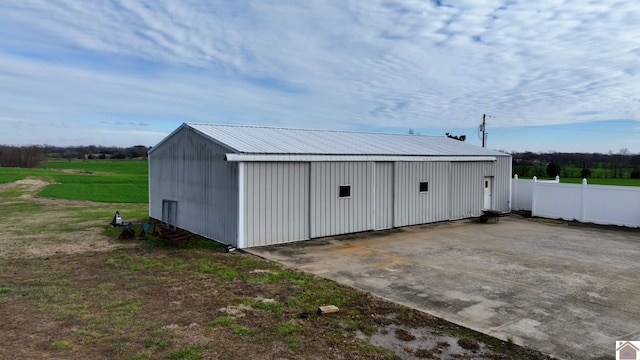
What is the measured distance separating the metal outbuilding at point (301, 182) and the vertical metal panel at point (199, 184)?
3 cm

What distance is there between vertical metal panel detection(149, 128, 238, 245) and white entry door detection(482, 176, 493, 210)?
12.0m

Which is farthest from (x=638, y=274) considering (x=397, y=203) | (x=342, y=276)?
(x=397, y=203)

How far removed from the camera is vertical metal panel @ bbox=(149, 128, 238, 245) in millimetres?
12008

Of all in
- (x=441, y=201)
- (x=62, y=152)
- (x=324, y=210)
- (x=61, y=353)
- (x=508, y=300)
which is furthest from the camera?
(x=62, y=152)

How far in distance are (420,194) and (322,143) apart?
13.9 feet

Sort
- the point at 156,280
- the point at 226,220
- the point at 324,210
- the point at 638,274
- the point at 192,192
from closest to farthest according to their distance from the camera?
1. the point at 156,280
2. the point at 638,274
3. the point at 226,220
4. the point at 324,210
5. the point at 192,192

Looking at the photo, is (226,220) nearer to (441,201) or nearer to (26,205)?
(441,201)

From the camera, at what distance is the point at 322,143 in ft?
48.8

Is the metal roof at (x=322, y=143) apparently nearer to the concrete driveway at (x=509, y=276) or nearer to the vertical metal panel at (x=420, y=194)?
the vertical metal panel at (x=420, y=194)

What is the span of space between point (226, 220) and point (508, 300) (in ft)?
24.8

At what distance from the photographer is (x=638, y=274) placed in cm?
930

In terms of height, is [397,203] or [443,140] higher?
[443,140]

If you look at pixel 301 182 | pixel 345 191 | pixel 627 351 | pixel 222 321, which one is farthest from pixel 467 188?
pixel 222 321

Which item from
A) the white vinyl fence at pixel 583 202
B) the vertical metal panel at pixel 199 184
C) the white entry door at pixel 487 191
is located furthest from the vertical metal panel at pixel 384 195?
the white vinyl fence at pixel 583 202
